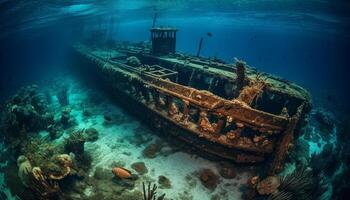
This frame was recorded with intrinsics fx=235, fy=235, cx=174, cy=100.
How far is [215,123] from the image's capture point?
26.4 ft

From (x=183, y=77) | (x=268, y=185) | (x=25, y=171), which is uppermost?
(x=183, y=77)

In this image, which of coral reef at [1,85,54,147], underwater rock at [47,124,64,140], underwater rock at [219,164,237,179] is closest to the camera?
underwater rock at [219,164,237,179]

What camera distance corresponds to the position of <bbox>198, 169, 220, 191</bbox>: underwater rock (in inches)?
303

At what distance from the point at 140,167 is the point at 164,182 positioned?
1179 millimetres

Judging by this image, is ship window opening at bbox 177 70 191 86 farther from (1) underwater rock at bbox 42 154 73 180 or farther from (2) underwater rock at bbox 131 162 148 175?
(1) underwater rock at bbox 42 154 73 180

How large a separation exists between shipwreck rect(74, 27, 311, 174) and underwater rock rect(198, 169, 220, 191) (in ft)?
2.31

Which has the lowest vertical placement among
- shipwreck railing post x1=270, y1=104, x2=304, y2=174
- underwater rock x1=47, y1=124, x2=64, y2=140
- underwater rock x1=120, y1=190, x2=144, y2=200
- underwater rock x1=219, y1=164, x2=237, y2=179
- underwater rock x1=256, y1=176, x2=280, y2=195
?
underwater rock x1=47, y1=124, x2=64, y2=140

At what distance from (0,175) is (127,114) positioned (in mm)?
5991

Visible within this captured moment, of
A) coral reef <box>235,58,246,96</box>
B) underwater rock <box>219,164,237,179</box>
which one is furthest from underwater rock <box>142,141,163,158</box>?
coral reef <box>235,58,246,96</box>

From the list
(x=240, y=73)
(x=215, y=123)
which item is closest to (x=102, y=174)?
(x=215, y=123)

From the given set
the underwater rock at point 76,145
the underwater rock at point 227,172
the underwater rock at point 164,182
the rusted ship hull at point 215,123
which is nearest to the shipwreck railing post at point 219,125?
the rusted ship hull at point 215,123

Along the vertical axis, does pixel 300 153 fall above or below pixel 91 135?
below

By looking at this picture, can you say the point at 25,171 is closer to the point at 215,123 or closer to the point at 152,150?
the point at 152,150

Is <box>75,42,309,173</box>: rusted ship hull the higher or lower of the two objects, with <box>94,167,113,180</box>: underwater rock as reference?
higher
